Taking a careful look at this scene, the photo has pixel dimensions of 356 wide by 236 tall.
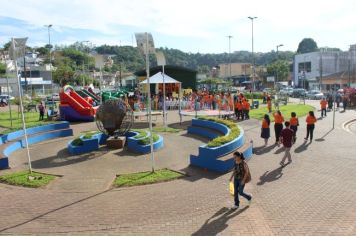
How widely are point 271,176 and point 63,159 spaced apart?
327 inches

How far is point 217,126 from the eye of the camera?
1922cm

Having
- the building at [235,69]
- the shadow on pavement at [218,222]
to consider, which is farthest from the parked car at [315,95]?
the building at [235,69]

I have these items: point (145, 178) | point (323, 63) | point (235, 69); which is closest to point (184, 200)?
point (145, 178)

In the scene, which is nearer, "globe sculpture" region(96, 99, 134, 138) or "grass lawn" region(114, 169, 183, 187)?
"grass lawn" region(114, 169, 183, 187)

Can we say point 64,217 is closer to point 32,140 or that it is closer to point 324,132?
point 32,140

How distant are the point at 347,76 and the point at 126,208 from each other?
6108 cm

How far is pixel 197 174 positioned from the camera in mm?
12148

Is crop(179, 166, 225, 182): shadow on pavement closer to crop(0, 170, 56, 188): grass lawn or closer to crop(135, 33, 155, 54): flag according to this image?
crop(135, 33, 155, 54): flag

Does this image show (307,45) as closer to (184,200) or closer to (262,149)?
(262,149)

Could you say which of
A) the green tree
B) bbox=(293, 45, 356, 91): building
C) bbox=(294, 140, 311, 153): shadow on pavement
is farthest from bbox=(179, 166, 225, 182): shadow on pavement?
the green tree

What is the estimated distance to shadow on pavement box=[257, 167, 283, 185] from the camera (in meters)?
11.4

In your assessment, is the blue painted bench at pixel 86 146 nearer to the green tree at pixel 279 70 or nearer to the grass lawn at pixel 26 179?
the grass lawn at pixel 26 179

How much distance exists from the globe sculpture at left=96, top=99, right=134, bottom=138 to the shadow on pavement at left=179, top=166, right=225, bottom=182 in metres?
5.15

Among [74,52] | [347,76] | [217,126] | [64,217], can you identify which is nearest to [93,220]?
[64,217]
